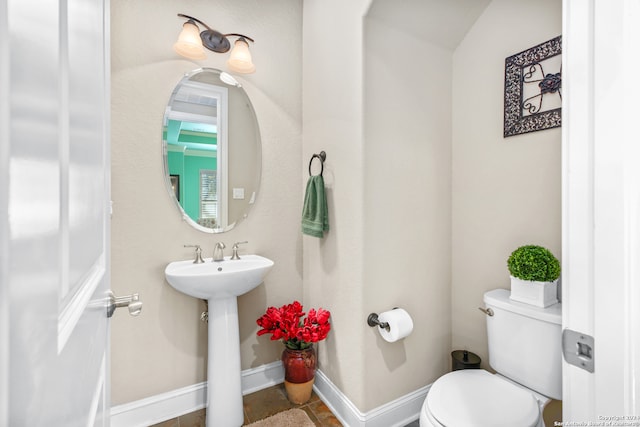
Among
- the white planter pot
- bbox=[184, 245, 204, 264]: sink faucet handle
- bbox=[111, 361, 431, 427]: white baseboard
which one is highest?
bbox=[184, 245, 204, 264]: sink faucet handle

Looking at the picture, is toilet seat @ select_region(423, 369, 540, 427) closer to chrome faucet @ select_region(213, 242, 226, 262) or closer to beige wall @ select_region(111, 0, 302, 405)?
beige wall @ select_region(111, 0, 302, 405)

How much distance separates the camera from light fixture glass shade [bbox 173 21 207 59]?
5.07 feet

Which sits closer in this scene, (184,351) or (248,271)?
(248,271)

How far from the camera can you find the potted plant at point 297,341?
5.46 feet

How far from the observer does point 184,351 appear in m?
1.66

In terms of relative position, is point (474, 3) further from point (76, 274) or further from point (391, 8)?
point (76, 274)

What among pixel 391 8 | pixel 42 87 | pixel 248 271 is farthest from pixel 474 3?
pixel 42 87

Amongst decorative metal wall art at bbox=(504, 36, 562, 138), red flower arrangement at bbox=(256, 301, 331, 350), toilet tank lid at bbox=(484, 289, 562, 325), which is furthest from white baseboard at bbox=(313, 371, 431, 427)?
decorative metal wall art at bbox=(504, 36, 562, 138)

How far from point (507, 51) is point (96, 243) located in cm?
195

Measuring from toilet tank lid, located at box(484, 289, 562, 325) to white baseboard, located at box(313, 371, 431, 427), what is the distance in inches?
27.8

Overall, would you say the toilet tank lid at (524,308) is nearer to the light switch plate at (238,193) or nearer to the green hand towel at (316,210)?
the green hand towel at (316,210)

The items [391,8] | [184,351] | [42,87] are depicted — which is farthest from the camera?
[184,351]

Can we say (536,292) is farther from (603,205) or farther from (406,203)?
(603,205)

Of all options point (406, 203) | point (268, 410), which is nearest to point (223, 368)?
point (268, 410)
